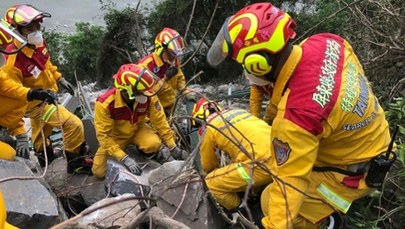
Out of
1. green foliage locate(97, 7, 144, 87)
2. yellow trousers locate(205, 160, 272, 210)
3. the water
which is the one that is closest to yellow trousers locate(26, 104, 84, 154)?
yellow trousers locate(205, 160, 272, 210)

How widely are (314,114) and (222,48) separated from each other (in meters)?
0.60

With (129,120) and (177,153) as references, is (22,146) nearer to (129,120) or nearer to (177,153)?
(129,120)

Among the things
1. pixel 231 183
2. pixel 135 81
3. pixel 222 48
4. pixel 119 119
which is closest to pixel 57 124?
pixel 119 119

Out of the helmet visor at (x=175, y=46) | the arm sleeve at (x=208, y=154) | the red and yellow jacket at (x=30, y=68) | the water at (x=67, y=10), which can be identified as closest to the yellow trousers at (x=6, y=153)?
the red and yellow jacket at (x=30, y=68)

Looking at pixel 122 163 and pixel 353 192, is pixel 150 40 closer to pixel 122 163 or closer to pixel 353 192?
pixel 122 163

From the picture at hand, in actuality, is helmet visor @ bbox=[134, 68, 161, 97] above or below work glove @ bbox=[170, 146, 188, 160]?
above

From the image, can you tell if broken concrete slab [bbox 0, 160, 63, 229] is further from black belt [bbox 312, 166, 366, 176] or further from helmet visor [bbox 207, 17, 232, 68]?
black belt [bbox 312, 166, 366, 176]

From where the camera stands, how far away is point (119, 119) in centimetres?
542

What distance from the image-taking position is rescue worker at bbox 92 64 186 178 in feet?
16.5

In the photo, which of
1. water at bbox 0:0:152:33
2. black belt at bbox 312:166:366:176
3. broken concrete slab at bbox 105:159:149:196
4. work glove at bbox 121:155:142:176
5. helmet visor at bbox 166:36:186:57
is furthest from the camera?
water at bbox 0:0:152:33

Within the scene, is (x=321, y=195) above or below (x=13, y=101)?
below

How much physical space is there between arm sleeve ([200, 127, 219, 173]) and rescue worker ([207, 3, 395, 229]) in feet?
3.83

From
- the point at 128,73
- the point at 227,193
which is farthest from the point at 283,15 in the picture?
the point at 128,73

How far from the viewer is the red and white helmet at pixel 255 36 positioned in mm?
2693
